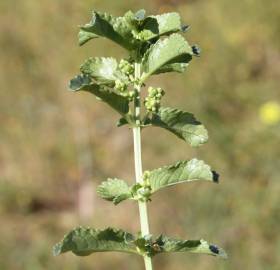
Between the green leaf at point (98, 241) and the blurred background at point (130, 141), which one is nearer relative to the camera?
the green leaf at point (98, 241)

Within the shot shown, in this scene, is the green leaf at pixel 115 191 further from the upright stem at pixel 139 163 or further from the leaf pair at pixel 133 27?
the leaf pair at pixel 133 27

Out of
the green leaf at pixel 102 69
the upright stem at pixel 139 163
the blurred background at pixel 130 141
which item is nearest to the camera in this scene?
the upright stem at pixel 139 163

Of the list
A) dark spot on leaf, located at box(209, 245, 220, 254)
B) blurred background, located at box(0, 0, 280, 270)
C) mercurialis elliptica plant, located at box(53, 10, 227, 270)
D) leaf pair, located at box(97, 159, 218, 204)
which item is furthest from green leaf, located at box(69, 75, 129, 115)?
blurred background, located at box(0, 0, 280, 270)

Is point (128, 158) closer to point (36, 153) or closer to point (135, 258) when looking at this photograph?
point (36, 153)

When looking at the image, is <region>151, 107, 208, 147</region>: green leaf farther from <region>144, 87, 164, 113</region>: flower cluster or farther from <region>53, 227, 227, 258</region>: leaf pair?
<region>53, 227, 227, 258</region>: leaf pair

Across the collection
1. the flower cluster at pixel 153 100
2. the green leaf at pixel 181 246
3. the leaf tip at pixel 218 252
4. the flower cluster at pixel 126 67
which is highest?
the flower cluster at pixel 126 67

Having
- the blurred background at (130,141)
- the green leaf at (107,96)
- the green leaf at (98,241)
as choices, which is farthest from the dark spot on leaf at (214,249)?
the blurred background at (130,141)

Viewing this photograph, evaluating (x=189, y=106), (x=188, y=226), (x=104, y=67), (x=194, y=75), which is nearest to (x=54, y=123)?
(x=194, y=75)
